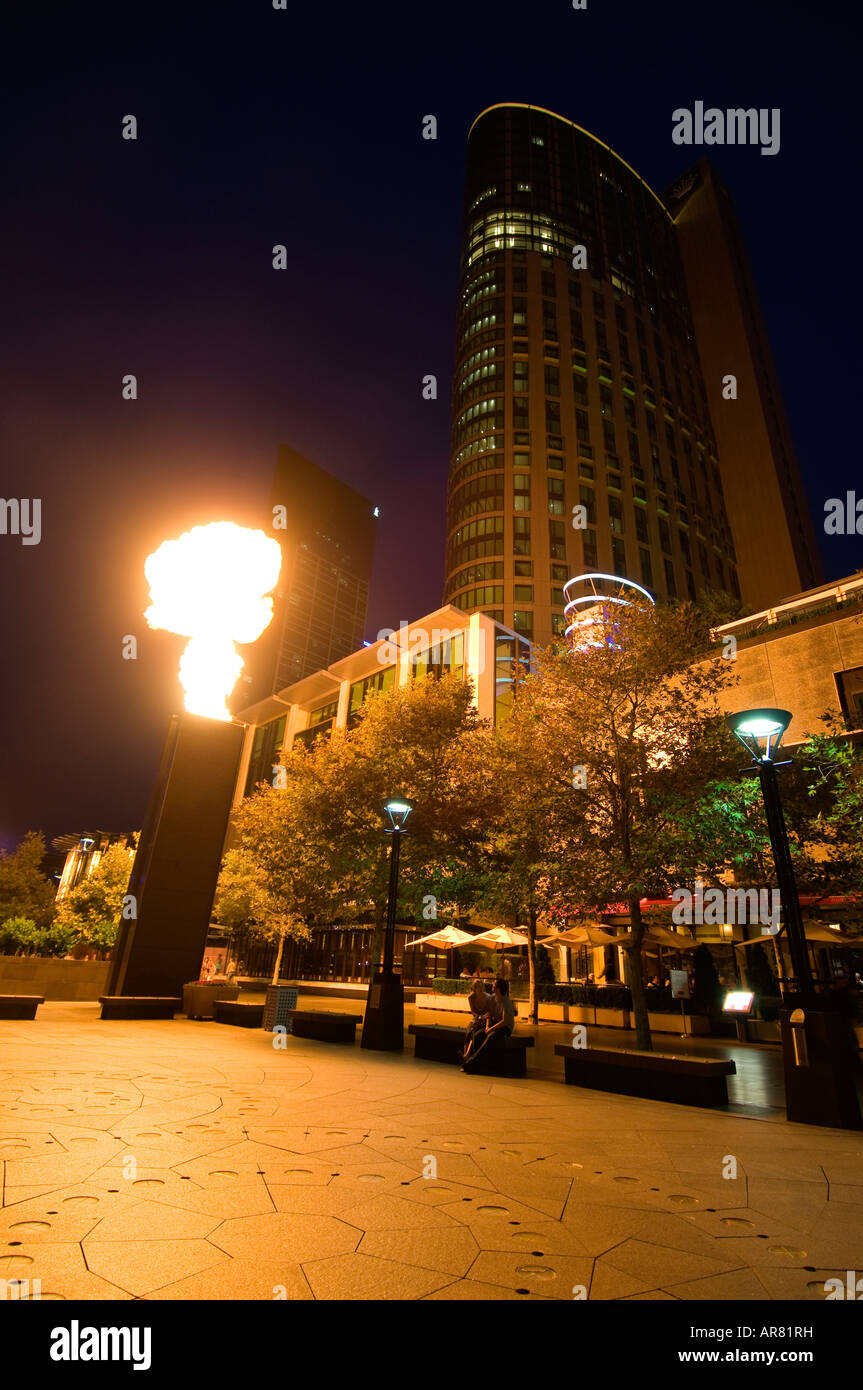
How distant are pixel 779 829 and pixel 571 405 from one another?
3095 inches

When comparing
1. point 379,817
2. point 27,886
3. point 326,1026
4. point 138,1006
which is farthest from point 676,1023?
point 27,886

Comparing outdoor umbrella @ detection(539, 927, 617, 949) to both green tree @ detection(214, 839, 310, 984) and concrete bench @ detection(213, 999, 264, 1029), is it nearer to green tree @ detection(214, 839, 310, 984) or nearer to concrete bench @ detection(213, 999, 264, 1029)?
concrete bench @ detection(213, 999, 264, 1029)

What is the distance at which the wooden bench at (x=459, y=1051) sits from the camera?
10758 mm

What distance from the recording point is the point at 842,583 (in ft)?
94.9

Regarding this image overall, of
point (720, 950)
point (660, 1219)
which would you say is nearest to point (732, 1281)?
point (660, 1219)

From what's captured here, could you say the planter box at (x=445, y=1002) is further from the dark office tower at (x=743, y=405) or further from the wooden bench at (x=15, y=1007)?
the dark office tower at (x=743, y=405)

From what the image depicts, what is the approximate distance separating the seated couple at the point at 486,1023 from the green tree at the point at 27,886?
43.1 meters

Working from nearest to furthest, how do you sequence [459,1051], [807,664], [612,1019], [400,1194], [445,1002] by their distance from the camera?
[400,1194] → [459,1051] → [612,1019] → [807,664] → [445,1002]

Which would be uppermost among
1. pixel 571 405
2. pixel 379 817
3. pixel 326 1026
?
pixel 571 405

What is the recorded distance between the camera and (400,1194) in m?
4.45

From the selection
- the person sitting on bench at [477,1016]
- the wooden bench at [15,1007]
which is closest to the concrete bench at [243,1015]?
the wooden bench at [15,1007]

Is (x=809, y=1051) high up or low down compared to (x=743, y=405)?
down

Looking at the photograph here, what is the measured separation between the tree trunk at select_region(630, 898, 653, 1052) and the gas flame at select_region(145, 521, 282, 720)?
10.8 m

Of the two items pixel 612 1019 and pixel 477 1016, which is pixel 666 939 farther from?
pixel 477 1016
